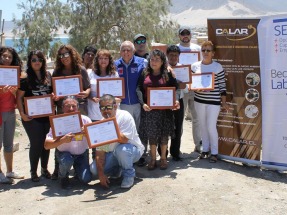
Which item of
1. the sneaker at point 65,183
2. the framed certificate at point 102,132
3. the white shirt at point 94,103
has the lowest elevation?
the sneaker at point 65,183

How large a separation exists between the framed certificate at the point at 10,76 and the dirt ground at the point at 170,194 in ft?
4.82

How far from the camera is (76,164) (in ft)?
18.8

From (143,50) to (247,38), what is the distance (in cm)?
166

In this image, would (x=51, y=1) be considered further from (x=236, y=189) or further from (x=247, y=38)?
(x=236, y=189)

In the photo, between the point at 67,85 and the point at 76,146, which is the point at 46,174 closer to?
the point at 76,146

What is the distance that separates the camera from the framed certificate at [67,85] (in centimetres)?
557

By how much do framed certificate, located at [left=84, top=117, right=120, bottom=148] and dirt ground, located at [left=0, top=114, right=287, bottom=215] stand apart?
0.72m

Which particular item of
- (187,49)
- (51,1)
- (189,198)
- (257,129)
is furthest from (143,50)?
(51,1)

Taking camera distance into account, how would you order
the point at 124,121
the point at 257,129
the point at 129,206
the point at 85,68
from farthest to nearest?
the point at 257,129, the point at 85,68, the point at 124,121, the point at 129,206

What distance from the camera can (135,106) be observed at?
612cm

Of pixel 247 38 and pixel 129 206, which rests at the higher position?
pixel 247 38

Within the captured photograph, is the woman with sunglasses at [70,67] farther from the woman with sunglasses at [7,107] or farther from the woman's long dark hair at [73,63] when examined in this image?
the woman with sunglasses at [7,107]

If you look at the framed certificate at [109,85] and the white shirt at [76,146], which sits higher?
the framed certificate at [109,85]

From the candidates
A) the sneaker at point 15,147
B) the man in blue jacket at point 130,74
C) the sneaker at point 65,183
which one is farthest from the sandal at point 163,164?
the sneaker at point 15,147
